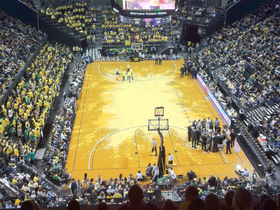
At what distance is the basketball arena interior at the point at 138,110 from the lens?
20.4 meters

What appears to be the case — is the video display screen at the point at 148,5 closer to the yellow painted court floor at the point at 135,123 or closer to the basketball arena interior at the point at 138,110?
the basketball arena interior at the point at 138,110

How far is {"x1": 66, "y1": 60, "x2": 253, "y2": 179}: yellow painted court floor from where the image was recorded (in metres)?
23.7

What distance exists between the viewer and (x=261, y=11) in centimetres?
4550

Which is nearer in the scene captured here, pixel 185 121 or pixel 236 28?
pixel 185 121

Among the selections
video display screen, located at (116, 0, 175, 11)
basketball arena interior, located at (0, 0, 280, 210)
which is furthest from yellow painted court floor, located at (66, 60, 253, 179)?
video display screen, located at (116, 0, 175, 11)

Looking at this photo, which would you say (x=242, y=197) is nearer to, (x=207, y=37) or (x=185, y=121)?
(x=185, y=121)

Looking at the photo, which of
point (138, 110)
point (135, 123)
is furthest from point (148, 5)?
point (135, 123)

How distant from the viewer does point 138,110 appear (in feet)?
104

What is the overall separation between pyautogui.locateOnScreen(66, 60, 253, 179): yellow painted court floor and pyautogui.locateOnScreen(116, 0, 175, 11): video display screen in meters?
7.99

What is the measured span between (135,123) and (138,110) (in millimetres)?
2592

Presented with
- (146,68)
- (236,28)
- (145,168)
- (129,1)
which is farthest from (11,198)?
(236,28)

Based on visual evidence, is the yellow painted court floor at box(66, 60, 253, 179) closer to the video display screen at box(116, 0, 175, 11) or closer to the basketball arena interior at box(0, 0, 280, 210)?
the basketball arena interior at box(0, 0, 280, 210)

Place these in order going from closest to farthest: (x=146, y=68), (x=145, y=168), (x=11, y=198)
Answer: (x=11, y=198) < (x=145, y=168) < (x=146, y=68)

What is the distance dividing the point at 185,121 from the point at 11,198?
634 inches
